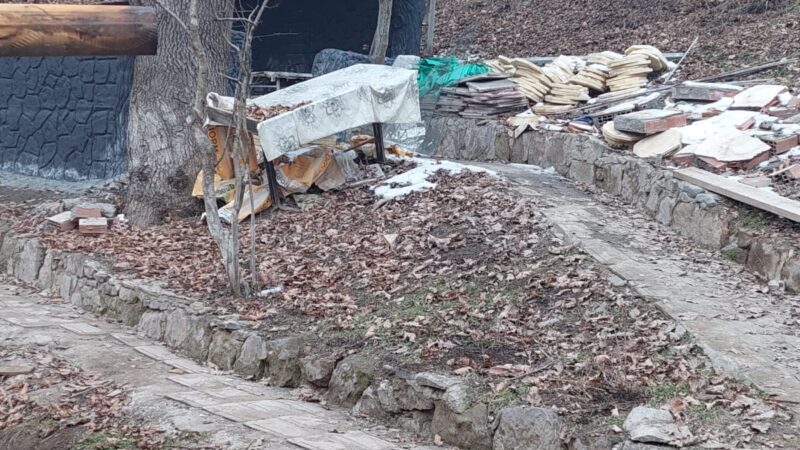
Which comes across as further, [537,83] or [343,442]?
[537,83]

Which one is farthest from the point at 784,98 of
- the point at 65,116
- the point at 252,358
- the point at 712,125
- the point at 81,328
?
the point at 65,116

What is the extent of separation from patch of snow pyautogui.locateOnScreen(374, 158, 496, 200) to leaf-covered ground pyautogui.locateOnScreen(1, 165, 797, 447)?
0.53ft

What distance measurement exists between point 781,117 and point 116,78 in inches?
348

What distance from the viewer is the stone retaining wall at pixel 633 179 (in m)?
8.12

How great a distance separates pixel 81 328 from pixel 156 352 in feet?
3.97

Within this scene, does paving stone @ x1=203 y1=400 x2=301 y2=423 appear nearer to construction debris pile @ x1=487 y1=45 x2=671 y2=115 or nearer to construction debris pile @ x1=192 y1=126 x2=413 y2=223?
construction debris pile @ x1=192 y1=126 x2=413 y2=223

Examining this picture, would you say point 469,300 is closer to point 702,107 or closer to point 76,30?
point 76,30

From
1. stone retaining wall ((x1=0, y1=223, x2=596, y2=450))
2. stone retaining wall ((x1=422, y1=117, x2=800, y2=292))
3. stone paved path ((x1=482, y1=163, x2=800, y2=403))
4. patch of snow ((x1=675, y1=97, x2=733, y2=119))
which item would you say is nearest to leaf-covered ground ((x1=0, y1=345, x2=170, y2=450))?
stone retaining wall ((x1=0, y1=223, x2=596, y2=450))

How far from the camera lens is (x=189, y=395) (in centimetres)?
730

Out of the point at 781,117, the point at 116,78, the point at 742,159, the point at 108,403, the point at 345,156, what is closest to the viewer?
the point at 108,403

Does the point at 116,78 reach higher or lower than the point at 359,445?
higher

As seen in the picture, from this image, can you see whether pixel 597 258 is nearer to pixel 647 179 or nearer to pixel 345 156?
pixel 647 179

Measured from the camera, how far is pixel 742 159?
32.2 feet

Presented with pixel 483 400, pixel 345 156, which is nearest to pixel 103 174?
pixel 345 156
